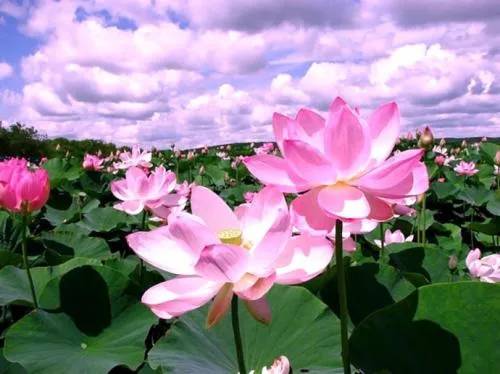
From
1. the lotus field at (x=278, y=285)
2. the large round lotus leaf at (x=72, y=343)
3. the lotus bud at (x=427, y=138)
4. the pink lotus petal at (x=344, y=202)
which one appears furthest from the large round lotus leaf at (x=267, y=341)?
the lotus bud at (x=427, y=138)

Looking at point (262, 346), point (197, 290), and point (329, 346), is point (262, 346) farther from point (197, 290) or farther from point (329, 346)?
point (197, 290)

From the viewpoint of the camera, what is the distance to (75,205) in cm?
375

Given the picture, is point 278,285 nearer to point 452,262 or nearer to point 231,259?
point 231,259

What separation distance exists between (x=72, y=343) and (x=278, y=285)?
1.76 ft

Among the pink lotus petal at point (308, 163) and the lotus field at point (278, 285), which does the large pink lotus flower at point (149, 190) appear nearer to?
the lotus field at point (278, 285)

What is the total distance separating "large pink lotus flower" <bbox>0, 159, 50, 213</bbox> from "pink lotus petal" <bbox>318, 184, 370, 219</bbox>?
1.02 meters

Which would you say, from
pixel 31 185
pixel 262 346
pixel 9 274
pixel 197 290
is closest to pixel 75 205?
pixel 9 274

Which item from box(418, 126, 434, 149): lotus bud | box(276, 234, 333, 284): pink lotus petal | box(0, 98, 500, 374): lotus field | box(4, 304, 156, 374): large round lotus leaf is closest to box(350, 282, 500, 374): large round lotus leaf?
box(0, 98, 500, 374): lotus field

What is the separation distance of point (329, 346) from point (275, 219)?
1.42 ft

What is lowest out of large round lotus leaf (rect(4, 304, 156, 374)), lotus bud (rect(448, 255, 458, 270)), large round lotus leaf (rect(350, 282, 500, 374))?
large round lotus leaf (rect(4, 304, 156, 374))

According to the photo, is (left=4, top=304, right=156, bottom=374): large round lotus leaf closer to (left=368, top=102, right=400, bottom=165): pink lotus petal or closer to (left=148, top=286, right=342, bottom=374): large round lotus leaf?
(left=148, top=286, right=342, bottom=374): large round lotus leaf

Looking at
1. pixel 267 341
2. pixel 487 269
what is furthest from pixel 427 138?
pixel 267 341

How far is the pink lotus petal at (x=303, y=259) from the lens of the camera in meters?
0.73

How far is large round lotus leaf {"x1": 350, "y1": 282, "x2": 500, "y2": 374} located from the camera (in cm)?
74
